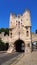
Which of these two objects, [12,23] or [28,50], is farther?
[12,23]

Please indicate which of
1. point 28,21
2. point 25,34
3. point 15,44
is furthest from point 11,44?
point 28,21

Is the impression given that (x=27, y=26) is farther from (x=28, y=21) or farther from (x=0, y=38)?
(x=0, y=38)

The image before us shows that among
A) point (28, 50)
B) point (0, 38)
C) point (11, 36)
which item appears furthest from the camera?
point (0, 38)

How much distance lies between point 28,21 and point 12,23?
459 centimetres

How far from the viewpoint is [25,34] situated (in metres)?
44.8

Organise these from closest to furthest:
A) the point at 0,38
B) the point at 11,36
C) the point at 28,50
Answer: the point at 28,50
the point at 11,36
the point at 0,38

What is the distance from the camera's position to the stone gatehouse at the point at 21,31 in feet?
147

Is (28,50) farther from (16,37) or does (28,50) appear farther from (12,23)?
(12,23)

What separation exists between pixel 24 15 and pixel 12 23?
406cm

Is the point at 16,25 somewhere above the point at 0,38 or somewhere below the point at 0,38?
above

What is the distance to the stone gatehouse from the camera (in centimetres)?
4475

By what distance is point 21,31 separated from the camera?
147 feet

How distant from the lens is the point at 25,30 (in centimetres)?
4484

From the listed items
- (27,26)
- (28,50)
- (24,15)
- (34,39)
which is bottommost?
(28,50)
